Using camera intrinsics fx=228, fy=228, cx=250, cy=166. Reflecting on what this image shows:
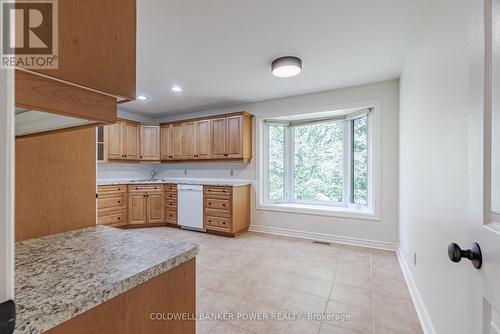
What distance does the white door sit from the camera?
61 centimetres

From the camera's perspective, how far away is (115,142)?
4434 millimetres

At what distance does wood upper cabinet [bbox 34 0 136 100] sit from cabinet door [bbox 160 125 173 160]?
169 inches

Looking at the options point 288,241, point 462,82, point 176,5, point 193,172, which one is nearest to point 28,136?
point 176,5

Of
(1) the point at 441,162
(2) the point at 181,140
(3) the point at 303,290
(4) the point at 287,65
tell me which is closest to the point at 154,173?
(2) the point at 181,140

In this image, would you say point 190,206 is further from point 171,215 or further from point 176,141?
point 176,141

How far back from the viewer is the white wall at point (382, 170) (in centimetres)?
319

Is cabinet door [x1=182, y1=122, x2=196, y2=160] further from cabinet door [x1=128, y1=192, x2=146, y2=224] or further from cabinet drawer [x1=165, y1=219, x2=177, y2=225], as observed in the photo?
cabinet drawer [x1=165, y1=219, x2=177, y2=225]

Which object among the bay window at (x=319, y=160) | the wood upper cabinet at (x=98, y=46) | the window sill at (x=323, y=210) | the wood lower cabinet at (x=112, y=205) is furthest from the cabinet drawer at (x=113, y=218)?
the wood upper cabinet at (x=98, y=46)

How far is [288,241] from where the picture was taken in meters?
3.62

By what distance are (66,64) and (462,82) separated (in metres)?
1.60

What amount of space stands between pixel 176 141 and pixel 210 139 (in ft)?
2.90

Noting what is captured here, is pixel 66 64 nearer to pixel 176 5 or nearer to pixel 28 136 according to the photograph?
pixel 28 136

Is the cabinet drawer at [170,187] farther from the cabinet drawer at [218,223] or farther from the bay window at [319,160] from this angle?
the bay window at [319,160]

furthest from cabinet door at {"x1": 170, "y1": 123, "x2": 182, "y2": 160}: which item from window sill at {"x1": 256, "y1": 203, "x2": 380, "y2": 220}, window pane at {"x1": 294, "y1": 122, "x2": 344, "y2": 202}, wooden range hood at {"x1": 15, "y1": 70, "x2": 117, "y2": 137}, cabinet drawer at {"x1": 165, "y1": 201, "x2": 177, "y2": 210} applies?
wooden range hood at {"x1": 15, "y1": 70, "x2": 117, "y2": 137}
